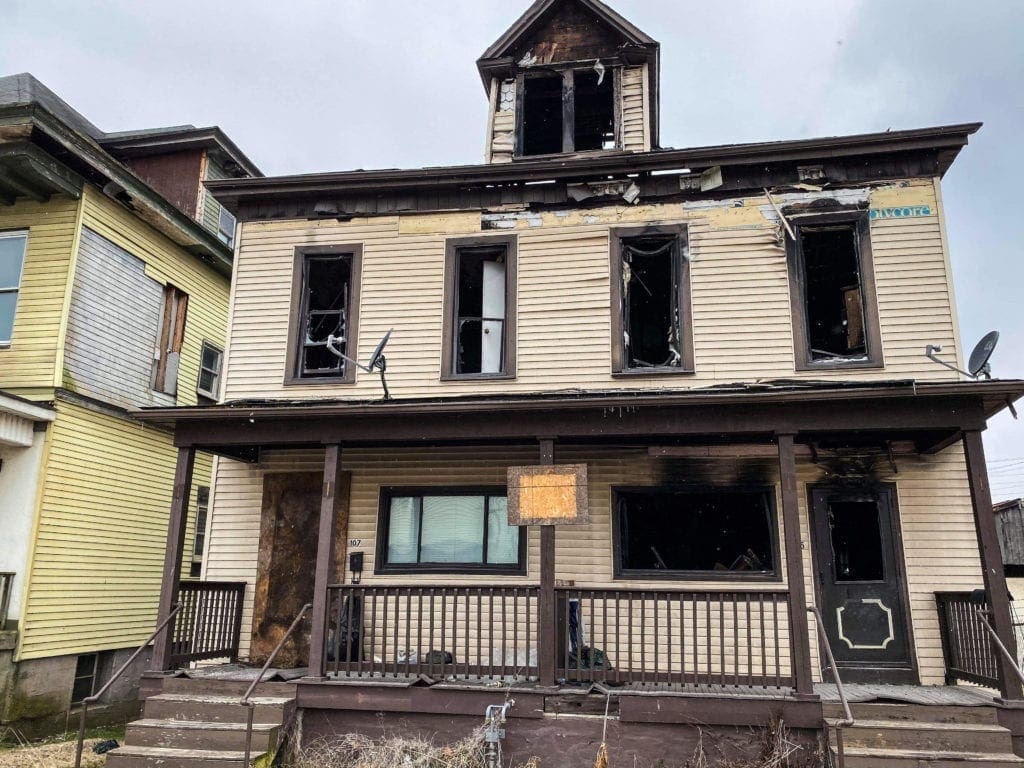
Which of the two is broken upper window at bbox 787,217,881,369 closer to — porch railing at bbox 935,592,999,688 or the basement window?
porch railing at bbox 935,592,999,688

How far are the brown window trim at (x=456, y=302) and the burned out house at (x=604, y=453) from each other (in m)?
0.04

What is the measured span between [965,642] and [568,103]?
8.92 meters

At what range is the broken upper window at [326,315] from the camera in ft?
36.1

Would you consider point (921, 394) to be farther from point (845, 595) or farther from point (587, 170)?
point (587, 170)

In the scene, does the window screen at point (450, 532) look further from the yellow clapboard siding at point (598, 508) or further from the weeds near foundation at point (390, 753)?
the weeds near foundation at point (390, 753)

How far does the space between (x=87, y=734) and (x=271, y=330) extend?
6.00 meters

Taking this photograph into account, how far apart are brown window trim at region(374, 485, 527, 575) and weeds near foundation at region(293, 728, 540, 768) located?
228 centimetres

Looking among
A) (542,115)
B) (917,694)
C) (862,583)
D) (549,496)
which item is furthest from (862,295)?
(542,115)

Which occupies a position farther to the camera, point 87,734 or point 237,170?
point 237,170

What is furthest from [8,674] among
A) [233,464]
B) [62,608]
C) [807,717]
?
[807,717]

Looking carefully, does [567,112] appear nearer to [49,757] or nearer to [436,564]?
[436,564]

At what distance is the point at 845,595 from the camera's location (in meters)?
9.27

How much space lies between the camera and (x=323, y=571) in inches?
348

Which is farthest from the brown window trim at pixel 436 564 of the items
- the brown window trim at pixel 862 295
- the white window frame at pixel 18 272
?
the white window frame at pixel 18 272
